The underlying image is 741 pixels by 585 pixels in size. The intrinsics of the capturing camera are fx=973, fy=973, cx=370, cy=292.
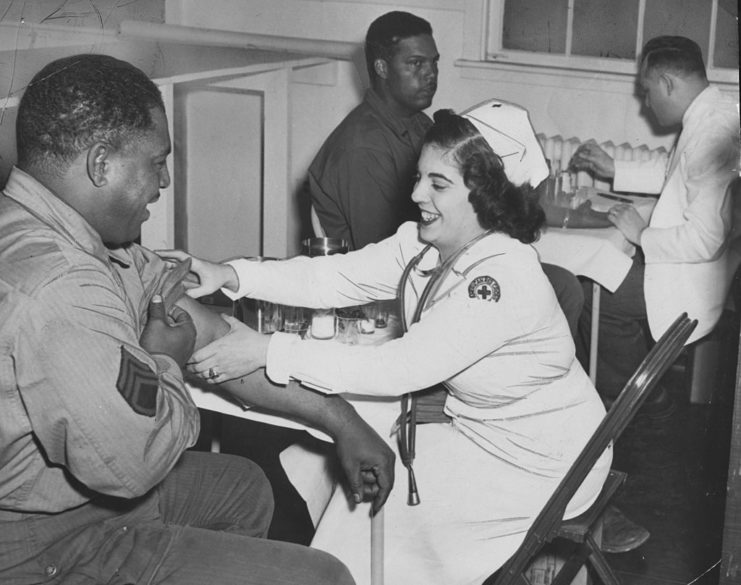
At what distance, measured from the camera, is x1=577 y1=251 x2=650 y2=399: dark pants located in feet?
13.1

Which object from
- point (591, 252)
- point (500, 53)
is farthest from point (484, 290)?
point (500, 53)

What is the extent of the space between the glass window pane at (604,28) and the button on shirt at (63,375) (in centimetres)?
394

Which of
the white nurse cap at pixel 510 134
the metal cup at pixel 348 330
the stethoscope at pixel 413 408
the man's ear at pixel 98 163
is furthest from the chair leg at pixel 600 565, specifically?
the man's ear at pixel 98 163

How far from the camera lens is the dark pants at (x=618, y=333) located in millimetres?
4008

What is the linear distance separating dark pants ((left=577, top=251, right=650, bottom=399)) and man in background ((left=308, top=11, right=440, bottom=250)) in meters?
0.96

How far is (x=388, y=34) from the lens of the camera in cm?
377

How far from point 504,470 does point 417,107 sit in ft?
6.59

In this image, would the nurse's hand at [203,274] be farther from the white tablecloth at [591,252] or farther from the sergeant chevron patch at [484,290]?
the white tablecloth at [591,252]

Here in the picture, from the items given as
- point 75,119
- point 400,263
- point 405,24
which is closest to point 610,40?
point 405,24

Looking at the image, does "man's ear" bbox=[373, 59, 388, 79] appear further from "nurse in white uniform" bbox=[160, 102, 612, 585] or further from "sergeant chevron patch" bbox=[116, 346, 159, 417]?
"sergeant chevron patch" bbox=[116, 346, 159, 417]

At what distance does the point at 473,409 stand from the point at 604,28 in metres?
3.42

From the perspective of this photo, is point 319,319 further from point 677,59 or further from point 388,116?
point 677,59

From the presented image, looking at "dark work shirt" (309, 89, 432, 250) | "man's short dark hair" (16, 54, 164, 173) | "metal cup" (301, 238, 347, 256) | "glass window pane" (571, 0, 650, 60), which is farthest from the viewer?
"glass window pane" (571, 0, 650, 60)

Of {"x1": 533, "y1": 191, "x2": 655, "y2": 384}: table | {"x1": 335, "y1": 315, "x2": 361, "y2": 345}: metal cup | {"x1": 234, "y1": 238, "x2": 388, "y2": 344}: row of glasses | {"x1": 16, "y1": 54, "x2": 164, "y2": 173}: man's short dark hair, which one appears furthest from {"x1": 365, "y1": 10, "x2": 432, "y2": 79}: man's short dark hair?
{"x1": 16, "y1": 54, "x2": 164, "y2": 173}: man's short dark hair
